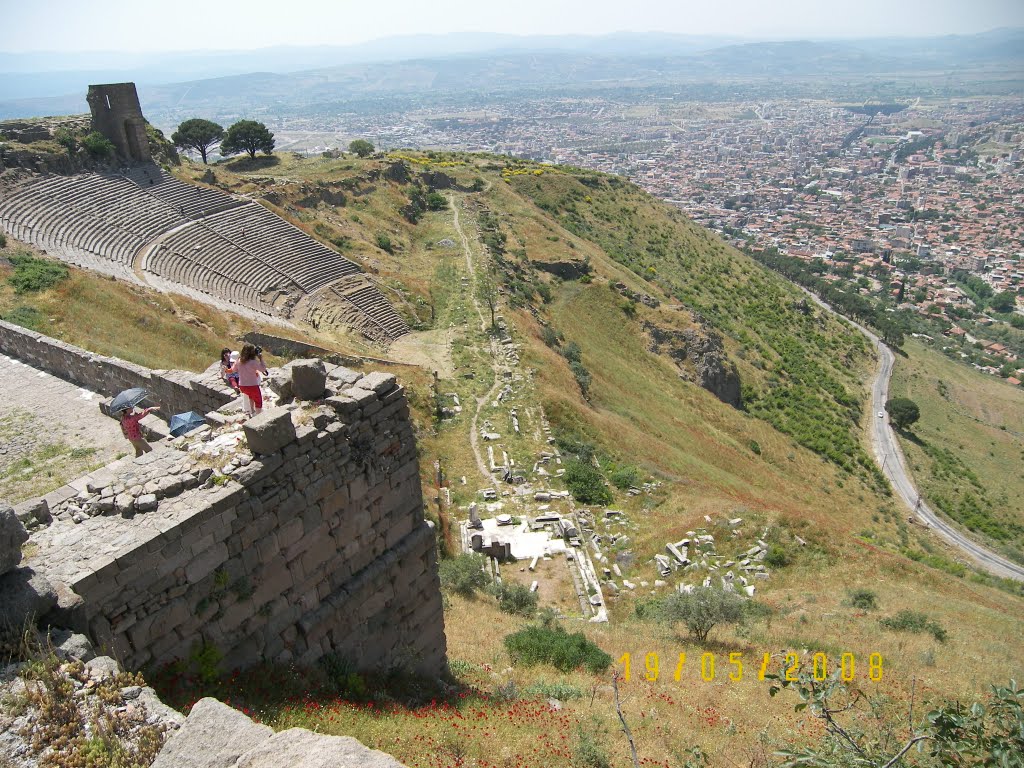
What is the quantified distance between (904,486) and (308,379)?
43.9 meters

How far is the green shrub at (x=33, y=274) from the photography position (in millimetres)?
19750

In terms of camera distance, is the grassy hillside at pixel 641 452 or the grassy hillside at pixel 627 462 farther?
the grassy hillside at pixel 641 452

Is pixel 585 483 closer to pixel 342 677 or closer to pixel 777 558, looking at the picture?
pixel 777 558

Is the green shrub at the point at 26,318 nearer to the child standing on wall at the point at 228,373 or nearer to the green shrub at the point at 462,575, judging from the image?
the child standing on wall at the point at 228,373

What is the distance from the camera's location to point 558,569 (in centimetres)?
1509

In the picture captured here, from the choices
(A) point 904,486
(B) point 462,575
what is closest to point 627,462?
(B) point 462,575

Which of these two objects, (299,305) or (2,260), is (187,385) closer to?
(2,260)

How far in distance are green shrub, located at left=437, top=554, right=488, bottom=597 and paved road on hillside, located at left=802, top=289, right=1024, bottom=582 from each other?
26819mm

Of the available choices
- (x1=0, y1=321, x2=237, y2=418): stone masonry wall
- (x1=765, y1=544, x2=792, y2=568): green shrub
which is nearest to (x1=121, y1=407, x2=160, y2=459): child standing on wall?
(x1=0, y1=321, x2=237, y2=418): stone masonry wall

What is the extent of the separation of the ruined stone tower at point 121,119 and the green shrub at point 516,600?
38999 mm

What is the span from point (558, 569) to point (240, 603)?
32.2 ft

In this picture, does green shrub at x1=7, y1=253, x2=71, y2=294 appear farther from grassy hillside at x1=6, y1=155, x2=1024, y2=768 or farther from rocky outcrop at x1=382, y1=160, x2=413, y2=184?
rocky outcrop at x1=382, y1=160, x2=413, y2=184

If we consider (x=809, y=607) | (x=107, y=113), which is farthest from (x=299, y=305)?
(x=809, y=607)

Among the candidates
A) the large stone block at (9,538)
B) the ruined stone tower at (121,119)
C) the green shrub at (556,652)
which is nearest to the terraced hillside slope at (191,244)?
the ruined stone tower at (121,119)
